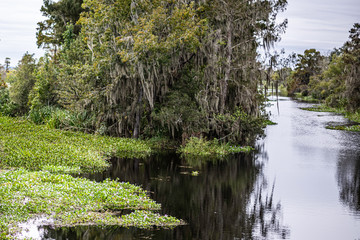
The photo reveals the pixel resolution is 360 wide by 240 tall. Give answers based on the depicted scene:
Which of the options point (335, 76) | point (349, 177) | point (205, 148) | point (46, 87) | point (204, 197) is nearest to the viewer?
point (204, 197)

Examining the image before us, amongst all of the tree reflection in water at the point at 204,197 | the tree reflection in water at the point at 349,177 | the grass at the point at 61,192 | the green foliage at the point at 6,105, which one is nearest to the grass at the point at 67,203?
the grass at the point at 61,192

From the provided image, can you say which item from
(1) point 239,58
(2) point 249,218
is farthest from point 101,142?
(2) point 249,218

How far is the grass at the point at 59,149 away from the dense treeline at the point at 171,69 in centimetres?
188

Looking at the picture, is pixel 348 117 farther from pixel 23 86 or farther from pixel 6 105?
pixel 6 105

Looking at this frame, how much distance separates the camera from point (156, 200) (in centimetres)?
1338

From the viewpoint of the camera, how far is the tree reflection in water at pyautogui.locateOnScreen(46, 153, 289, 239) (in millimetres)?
10461

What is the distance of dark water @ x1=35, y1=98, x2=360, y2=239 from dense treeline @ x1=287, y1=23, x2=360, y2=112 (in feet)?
55.1

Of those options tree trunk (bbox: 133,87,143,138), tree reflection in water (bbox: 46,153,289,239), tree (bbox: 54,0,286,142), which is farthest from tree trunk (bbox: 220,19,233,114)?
tree trunk (bbox: 133,87,143,138)

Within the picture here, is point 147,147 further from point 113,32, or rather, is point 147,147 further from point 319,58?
point 319,58

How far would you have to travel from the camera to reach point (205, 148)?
74.3 feet

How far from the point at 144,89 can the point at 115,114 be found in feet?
10.2

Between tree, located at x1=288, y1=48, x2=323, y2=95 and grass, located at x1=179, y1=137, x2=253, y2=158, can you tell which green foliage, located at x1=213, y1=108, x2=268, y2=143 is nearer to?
grass, located at x1=179, y1=137, x2=253, y2=158

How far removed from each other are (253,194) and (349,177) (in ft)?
19.6

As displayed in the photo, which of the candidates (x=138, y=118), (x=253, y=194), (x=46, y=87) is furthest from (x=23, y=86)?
(x=253, y=194)
